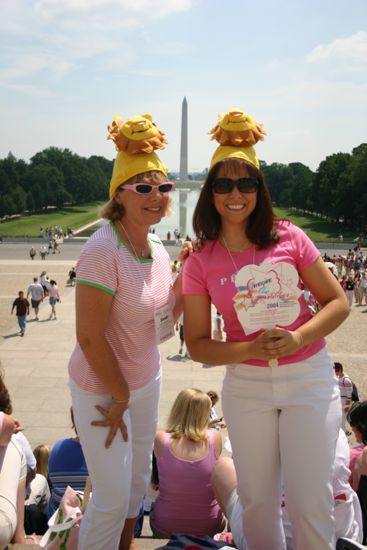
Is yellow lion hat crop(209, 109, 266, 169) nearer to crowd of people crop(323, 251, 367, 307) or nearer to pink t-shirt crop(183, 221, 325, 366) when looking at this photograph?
pink t-shirt crop(183, 221, 325, 366)

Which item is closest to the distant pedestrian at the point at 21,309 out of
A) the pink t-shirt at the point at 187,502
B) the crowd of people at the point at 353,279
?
the crowd of people at the point at 353,279

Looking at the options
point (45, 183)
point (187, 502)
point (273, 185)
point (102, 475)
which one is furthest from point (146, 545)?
point (273, 185)

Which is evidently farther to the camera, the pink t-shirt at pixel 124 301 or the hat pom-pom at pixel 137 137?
the hat pom-pom at pixel 137 137

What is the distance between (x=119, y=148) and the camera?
9.90 ft

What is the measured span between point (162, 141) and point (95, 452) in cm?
161

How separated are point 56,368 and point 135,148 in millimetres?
10424

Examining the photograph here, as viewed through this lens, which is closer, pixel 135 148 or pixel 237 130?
pixel 237 130

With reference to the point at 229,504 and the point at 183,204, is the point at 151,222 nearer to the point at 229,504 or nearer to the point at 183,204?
the point at 229,504

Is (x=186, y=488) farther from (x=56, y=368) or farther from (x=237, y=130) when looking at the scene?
(x=56, y=368)

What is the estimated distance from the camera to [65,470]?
399 centimetres

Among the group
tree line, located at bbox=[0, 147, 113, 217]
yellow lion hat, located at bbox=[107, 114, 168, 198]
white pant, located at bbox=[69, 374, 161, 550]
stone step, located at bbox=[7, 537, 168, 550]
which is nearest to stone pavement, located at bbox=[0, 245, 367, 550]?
stone step, located at bbox=[7, 537, 168, 550]

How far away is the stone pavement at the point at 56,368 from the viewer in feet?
32.1

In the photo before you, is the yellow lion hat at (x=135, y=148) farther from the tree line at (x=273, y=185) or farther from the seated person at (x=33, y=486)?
the tree line at (x=273, y=185)

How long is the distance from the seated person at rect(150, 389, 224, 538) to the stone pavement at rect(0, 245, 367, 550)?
3.49 ft
